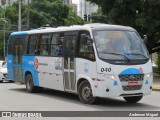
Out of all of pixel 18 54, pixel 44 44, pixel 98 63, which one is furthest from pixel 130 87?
pixel 18 54

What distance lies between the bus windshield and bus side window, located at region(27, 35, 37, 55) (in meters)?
4.76

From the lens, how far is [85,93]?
47.4 feet

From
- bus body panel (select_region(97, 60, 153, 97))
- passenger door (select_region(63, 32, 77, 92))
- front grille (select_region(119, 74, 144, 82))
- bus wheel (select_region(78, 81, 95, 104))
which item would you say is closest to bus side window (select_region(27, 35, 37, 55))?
passenger door (select_region(63, 32, 77, 92))

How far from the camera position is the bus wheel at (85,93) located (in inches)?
557

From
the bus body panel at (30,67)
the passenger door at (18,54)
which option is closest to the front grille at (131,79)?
the bus body panel at (30,67)

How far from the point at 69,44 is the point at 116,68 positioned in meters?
2.69

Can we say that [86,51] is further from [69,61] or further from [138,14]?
[138,14]

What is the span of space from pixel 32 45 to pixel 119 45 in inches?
222

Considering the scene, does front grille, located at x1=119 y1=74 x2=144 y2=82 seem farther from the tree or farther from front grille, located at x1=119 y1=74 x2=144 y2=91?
the tree

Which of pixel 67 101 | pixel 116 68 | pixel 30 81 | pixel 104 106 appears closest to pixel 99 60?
pixel 116 68

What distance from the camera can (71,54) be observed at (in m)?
15.2

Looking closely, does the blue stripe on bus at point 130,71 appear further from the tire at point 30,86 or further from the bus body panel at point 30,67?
the tire at point 30,86

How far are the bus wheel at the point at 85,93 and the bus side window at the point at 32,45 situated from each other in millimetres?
4282

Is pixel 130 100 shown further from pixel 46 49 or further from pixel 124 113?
pixel 46 49
